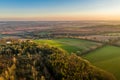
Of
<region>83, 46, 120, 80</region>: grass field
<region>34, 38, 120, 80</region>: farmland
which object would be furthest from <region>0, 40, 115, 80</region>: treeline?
<region>34, 38, 120, 80</region>: farmland

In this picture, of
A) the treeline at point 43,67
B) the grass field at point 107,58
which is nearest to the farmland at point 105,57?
the grass field at point 107,58

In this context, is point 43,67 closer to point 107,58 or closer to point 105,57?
point 107,58

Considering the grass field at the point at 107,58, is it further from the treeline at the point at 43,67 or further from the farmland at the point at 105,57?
the treeline at the point at 43,67

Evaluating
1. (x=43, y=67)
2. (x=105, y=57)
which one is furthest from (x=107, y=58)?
(x=43, y=67)

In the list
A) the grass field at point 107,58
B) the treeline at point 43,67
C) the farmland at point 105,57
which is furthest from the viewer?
the farmland at point 105,57

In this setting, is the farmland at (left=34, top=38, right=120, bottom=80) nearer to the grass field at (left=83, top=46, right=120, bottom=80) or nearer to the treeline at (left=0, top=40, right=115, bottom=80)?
the grass field at (left=83, top=46, right=120, bottom=80)

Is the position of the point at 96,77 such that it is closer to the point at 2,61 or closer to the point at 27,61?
the point at 27,61

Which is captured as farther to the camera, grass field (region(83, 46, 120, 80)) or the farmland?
the farmland
